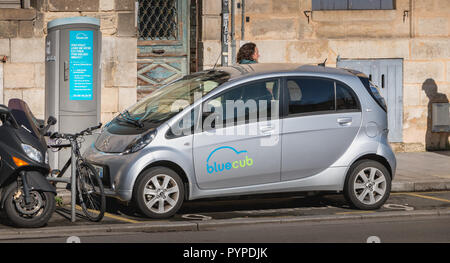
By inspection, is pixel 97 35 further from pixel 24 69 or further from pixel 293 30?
pixel 293 30

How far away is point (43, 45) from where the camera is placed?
14.8 meters

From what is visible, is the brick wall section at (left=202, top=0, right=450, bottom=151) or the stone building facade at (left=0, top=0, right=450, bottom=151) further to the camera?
the brick wall section at (left=202, top=0, right=450, bottom=151)

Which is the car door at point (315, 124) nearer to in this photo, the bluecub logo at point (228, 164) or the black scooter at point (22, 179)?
the bluecub logo at point (228, 164)

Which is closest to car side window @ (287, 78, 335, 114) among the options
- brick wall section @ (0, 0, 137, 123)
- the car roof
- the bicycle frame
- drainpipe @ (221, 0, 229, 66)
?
the car roof

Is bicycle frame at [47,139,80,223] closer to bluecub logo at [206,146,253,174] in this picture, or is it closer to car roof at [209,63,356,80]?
bluecub logo at [206,146,253,174]

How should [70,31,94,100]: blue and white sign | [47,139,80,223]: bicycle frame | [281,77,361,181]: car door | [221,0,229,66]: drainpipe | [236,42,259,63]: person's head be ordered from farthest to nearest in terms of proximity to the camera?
[221,0,229,66]: drainpipe < [236,42,259,63]: person's head < [70,31,94,100]: blue and white sign < [281,77,361,181]: car door < [47,139,80,223]: bicycle frame

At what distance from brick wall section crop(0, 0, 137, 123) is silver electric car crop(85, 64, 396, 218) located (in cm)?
522

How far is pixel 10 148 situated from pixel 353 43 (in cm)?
898

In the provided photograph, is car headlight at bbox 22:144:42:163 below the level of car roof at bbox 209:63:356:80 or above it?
below

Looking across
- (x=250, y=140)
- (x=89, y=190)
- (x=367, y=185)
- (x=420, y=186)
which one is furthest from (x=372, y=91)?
(x=89, y=190)

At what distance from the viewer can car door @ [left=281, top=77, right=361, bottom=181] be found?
9195mm

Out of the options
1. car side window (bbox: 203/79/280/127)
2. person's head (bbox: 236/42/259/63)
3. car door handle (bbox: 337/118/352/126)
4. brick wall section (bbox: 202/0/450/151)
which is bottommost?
car door handle (bbox: 337/118/352/126)

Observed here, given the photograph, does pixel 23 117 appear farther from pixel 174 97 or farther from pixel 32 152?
pixel 174 97

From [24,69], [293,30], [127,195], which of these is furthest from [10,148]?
[293,30]
